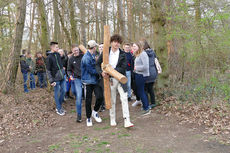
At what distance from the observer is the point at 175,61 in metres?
8.23

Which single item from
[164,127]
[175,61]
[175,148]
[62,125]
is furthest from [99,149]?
[175,61]

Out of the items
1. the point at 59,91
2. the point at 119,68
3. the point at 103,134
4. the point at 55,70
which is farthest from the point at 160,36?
the point at 103,134

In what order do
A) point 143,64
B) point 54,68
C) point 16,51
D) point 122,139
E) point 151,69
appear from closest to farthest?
point 122,139 < point 143,64 < point 151,69 < point 54,68 < point 16,51

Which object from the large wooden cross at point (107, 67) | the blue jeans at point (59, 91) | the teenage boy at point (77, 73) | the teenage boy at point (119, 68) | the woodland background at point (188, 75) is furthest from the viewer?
the blue jeans at point (59, 91)

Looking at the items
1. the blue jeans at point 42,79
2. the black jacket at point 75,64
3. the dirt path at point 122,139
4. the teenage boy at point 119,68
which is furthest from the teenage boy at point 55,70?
the blue jeans at point 42,79

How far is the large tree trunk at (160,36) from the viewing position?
7.15 metres

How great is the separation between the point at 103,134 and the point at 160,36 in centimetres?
415

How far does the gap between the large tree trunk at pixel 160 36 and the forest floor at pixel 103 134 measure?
1.24m

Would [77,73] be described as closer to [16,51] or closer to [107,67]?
[107,67]

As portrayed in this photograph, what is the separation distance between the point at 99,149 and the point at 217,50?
4937 mm

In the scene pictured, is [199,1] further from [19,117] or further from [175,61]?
[19,117]

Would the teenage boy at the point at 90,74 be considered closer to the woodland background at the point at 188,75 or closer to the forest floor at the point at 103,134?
the forest floor at the point at 103,134

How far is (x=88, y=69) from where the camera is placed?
17.7ft

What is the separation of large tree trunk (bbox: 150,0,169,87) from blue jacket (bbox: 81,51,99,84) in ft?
9.45
